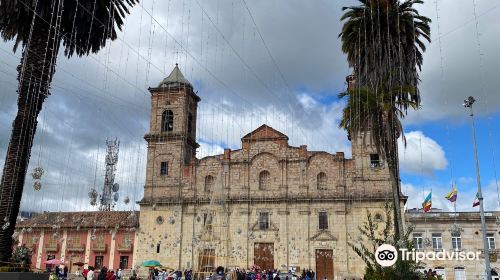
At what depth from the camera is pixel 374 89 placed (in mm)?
23719

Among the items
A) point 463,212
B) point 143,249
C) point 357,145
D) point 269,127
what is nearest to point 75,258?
point 143,249

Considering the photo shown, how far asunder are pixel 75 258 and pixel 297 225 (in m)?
20.9

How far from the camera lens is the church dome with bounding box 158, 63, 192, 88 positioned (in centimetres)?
4545

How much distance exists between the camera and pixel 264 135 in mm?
42688

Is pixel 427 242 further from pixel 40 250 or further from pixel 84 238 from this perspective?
pixel 40 250

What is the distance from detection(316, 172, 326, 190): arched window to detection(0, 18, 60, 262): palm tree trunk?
86.3 ft

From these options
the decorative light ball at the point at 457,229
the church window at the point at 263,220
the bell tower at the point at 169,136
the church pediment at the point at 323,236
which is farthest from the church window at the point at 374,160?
the bell tower at the point at 169,136

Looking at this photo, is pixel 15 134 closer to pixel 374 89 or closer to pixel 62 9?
pixel 62 9

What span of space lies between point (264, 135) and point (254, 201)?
602 cm

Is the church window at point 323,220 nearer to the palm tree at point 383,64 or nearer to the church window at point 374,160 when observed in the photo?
the church window at point 374,160

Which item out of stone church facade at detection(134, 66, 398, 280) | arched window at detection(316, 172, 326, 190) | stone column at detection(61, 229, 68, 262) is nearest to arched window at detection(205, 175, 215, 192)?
stone church facade at detection(134, 66, 398, 280)

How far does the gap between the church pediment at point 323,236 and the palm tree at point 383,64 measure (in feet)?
49.7

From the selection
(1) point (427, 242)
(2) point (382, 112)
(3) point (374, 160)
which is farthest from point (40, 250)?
(2) point (382, 112)

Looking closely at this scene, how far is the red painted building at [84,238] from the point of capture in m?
43.0
